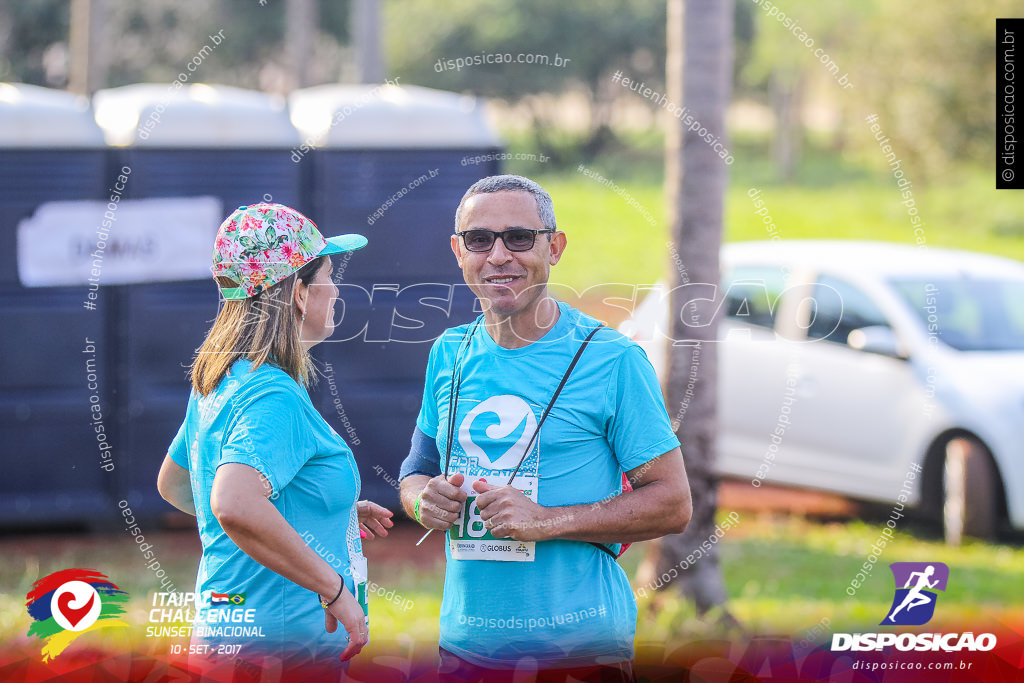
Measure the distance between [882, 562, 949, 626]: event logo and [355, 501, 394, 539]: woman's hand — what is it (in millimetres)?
1768

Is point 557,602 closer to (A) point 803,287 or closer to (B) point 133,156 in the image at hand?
(B) point 133,156

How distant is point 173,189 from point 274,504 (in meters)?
4.17

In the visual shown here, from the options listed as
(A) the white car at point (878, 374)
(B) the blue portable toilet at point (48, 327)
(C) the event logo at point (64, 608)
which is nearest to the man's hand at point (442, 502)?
(C) the event logo at point (64, 608)

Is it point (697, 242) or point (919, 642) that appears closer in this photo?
point (919, 642)

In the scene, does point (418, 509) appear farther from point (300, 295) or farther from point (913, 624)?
point (913, 624)

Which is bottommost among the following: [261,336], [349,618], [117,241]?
[349,618]

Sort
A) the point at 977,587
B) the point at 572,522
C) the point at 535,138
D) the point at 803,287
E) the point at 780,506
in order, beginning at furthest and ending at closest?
1. the point at 535,138
2. the point at 780,506
3. the point at 803,287
4. the point at 977,587
5. the point at 572,522

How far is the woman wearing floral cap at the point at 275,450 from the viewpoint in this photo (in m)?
2.39

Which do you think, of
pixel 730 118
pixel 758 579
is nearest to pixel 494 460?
pixel 758 579

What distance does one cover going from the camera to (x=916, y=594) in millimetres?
3811

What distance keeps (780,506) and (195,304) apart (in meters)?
4.08

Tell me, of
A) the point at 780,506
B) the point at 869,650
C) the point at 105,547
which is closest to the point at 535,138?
the point at 780,506

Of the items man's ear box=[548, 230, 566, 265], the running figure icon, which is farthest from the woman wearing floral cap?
the running figure icon

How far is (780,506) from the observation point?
770cm
